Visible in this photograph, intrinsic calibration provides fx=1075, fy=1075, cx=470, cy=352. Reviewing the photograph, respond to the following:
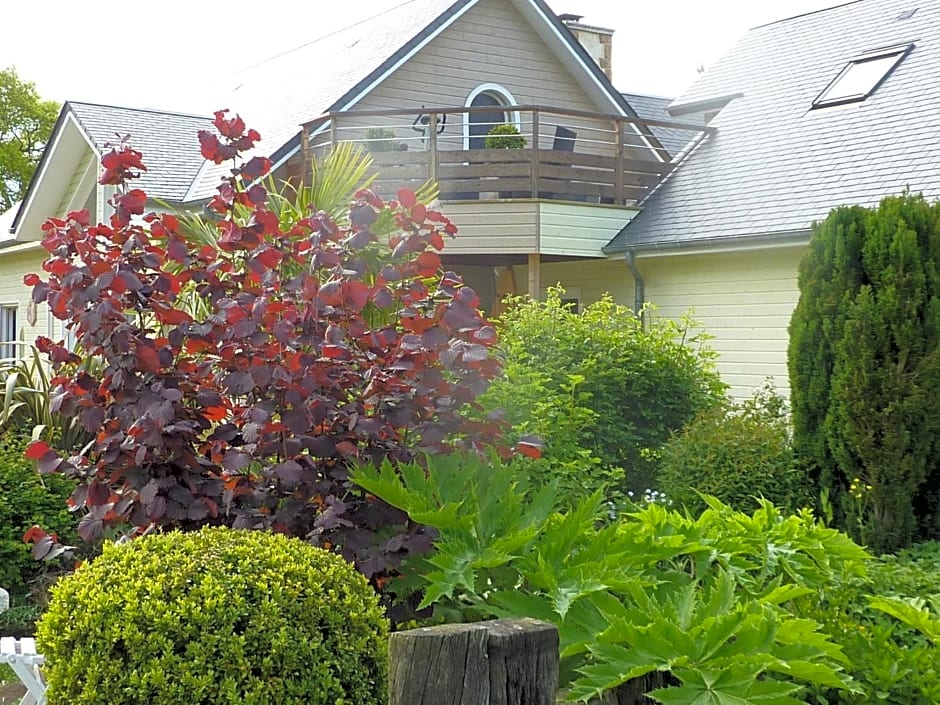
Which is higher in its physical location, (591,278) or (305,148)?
(305,148)

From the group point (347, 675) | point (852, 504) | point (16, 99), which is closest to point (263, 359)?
point (347, 675)

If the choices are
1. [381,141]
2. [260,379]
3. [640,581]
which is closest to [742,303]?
[381,141]

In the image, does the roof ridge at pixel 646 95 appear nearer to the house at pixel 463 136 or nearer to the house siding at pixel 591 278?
the house at pixel 463 136

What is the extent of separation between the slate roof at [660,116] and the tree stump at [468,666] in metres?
15.7

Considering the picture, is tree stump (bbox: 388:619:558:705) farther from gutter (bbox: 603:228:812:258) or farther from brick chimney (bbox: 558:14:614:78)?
brick chimney (bbox: 558:14:614:78)

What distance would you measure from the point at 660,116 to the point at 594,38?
3300 mm

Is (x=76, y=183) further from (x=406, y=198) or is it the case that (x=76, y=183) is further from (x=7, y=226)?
(x=406, y=198)

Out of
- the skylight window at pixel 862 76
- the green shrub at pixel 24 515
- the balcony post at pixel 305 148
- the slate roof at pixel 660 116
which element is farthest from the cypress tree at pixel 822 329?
the slate roof at pixel 660 116

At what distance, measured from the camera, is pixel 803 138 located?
45.4 feet

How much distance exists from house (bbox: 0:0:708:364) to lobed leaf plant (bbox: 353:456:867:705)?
9511 millimetres

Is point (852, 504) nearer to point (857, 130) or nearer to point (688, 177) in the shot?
point (857, 130)

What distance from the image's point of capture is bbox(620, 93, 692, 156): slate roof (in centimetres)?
1878

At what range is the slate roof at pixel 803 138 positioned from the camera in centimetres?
1201

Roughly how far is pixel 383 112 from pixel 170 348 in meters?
9.47
